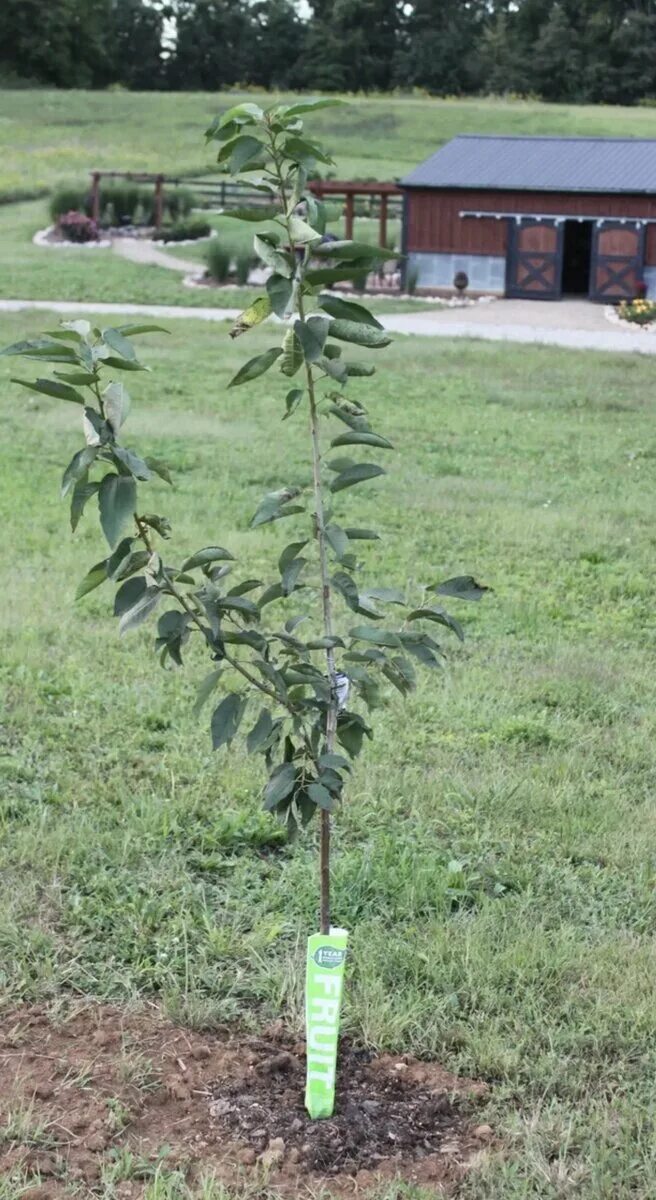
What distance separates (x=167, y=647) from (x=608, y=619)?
4.28 m

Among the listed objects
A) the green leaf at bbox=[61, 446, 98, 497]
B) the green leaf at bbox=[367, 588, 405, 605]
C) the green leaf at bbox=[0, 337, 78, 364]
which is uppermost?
the green leaf at bbox=[0, 337, 78, 364]

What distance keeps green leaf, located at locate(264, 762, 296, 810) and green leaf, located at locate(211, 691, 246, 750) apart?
0.13 m

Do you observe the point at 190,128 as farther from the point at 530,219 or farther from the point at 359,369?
the point at 359,369

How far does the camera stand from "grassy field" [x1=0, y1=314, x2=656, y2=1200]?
320 cm

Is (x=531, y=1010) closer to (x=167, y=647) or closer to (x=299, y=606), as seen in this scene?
(x=167, y=647)

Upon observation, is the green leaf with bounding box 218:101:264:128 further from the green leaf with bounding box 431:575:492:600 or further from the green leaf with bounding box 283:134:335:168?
the green leaf with bounding box 431:575:492:600

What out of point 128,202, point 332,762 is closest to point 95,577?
point 332,762

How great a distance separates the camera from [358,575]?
7133 mm

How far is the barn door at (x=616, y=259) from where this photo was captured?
2700 cm

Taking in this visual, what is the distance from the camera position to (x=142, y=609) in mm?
2598

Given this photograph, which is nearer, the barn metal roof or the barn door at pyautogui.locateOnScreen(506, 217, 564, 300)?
the barn metal roof

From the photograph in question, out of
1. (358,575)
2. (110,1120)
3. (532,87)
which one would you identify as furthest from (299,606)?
(532,87)

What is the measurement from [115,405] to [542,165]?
2778cm

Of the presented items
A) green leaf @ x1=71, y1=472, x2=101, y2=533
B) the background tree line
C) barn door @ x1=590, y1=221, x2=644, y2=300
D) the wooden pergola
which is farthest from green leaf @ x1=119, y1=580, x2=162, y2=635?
the background tree line
